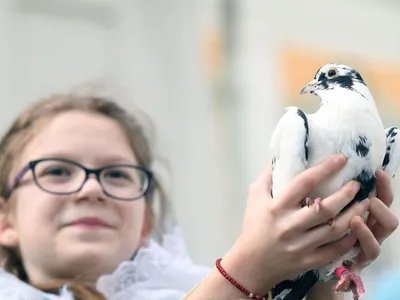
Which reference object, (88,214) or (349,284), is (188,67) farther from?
(349,284)

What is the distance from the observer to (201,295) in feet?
1.63

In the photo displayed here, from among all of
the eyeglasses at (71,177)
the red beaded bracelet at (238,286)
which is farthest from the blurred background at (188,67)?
the red beaded bracelet at (238,286)

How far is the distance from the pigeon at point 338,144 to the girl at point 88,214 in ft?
0.14

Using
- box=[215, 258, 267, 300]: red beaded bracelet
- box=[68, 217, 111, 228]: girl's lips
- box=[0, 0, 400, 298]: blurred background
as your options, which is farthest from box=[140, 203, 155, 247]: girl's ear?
box=[0, 0, 400, 298]: blurred background

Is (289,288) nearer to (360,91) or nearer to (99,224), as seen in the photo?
(360,91)

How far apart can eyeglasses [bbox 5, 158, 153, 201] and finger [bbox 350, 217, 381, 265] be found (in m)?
0.32

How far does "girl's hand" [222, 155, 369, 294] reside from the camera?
44 centimetres

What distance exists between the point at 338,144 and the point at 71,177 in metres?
0.35

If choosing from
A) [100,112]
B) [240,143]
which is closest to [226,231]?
[240,143]

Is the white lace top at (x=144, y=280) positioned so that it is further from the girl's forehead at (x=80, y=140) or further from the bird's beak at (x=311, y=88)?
the bird's beak at (x=311, y=88)

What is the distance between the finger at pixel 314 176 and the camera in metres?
0.43

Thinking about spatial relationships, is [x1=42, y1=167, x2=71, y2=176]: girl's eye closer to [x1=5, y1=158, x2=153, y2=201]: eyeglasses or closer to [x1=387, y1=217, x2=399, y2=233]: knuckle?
[x1=5, y1=158, x2=153, y2=201]: eyeglasses

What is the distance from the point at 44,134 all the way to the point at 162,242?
174mm

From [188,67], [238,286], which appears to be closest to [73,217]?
[238,286]
